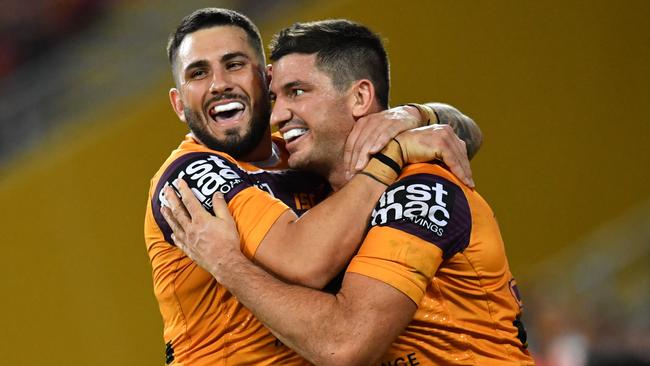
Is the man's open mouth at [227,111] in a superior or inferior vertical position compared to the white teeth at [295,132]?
superior

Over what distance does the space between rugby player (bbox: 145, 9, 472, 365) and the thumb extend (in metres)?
0.03

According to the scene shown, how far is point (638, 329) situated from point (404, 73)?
3064 millimetres

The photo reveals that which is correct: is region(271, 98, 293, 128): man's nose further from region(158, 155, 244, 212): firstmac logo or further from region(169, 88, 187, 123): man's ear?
region(169, 88, 187, 123): man's ear

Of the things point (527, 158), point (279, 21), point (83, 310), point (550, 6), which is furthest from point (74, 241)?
point (550, 6)

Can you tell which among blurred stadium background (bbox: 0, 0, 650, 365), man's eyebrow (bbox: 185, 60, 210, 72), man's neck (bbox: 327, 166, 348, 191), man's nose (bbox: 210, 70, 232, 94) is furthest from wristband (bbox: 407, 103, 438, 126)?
blurred stadium background (bbox: 0, 0, 650, 365)

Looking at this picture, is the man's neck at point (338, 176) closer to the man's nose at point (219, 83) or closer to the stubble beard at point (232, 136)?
the stubble beard at point (232, 136)

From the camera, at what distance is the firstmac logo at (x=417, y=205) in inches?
156

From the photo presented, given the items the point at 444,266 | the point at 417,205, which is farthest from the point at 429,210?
the point at 444,266

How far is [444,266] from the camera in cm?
411

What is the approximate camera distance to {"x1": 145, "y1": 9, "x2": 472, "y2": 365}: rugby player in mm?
4062

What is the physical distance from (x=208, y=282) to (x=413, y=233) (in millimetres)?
926

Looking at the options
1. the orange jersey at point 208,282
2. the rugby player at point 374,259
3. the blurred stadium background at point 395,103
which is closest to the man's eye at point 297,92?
the rugby player at point 374,259

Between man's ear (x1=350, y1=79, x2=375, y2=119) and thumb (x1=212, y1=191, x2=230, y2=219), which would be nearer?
thumb (x1=212, y1=191, x2=230, y2=219)

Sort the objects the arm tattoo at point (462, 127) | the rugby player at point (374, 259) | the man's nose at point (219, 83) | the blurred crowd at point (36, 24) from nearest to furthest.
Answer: the rugby player at point (374, 259)
the man's nose at point (219, 83)
the arm tattoo at point (462, 127)
the blurred crowd at point (36, 24)
